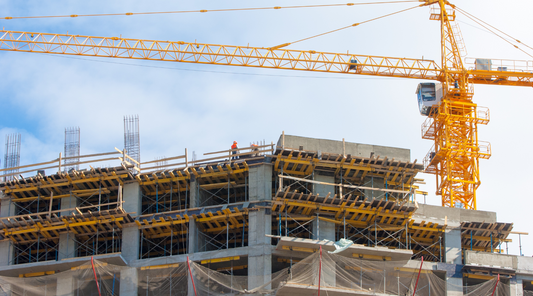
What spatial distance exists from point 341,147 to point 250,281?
11.8 meters

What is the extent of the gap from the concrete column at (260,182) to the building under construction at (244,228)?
7 cm

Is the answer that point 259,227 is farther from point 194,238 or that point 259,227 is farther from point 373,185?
point 373,185

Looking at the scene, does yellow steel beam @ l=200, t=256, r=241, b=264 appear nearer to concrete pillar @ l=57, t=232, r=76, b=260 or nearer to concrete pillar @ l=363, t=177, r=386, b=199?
concrete pillar @ l=57, t=232, r=76, b=260

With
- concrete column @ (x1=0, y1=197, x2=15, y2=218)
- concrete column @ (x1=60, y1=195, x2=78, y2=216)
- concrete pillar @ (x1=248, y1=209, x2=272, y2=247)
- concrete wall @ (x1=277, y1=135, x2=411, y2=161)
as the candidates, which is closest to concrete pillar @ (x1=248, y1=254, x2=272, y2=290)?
concrete pillar @ (x1=248, y1=209, x2=272, y2=247)

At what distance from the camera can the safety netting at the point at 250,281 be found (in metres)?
45.7

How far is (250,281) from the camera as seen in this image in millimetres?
49812

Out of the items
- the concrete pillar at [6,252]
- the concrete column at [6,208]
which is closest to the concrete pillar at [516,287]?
the concrete pillar at [6,252]

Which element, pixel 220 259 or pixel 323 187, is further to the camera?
pixel 323 187

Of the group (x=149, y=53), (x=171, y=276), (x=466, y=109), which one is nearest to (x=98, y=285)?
(x=171, y=276)

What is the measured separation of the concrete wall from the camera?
5481 centimetres

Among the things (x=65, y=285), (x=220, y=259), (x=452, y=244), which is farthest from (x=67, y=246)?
(x=452, y=244)

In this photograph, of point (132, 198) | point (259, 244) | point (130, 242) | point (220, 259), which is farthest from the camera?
point (132, 198)

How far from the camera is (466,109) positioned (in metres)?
79.9

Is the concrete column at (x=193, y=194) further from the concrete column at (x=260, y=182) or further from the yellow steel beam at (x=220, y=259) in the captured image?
the yellow steel beam at (x=220, y=259)
